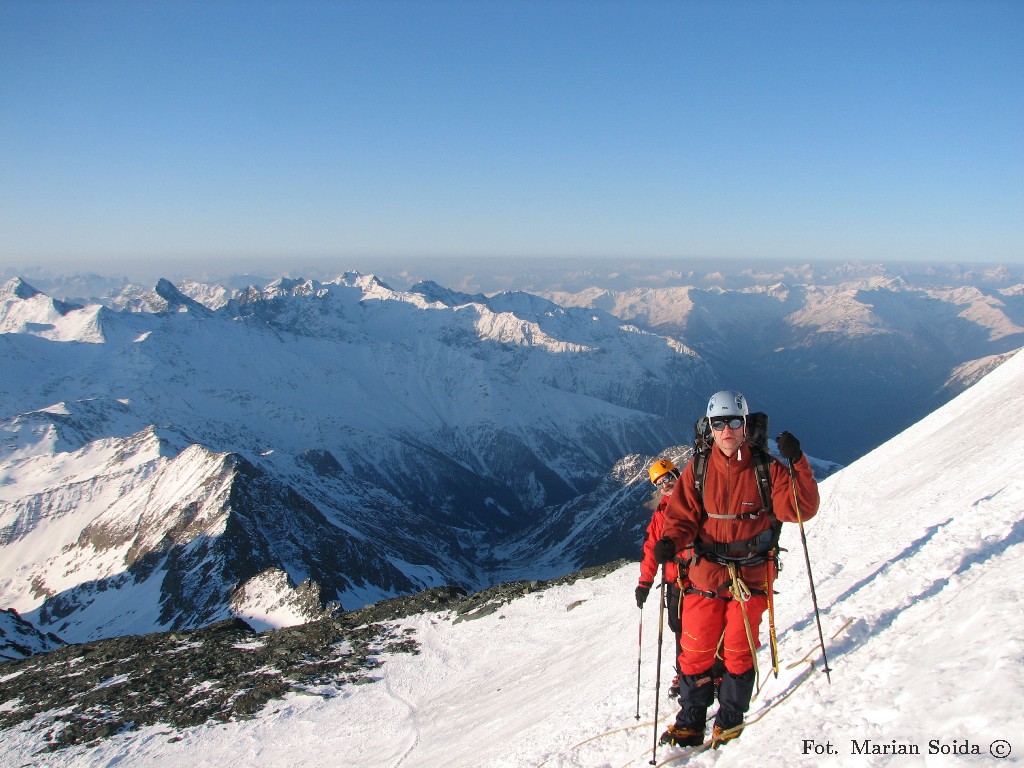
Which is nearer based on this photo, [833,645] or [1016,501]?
[833,645]

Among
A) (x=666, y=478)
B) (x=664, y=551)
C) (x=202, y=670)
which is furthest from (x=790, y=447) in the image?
(x=202, y=670)

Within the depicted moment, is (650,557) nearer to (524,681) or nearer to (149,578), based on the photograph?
(524,681)

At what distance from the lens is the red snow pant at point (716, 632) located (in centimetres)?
835

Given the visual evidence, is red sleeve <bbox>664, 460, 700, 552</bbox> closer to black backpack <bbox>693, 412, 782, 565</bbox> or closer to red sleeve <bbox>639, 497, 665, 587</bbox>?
black backpack <bbox>693, 412, 782, 565</bbox>

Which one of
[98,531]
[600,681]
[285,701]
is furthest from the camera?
[98,531]

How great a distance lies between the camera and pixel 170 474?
14675 cm

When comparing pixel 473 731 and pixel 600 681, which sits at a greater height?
pixel 600 681

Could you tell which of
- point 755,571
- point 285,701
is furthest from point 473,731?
point 755,571

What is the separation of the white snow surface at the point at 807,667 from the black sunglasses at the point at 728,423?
3.45 m

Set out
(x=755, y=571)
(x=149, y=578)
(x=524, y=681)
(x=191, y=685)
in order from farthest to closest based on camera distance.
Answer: (x=149, y=578)
(x=191, y=685)
(x=524, y=681)
(x=755, y=571)

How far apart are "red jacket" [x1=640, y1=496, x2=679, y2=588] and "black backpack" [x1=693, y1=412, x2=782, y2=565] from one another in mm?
747

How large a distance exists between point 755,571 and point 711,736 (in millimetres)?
2563

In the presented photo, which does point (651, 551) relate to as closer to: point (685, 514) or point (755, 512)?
point (685, 514)

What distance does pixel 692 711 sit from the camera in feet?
28.3
